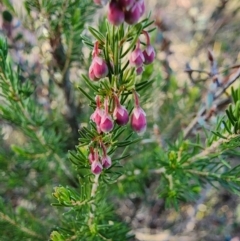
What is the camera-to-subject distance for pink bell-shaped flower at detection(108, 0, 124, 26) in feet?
1.40

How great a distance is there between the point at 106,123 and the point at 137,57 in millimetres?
87

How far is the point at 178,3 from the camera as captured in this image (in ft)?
6.10

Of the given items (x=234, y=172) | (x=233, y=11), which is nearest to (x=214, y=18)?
(x=233, y=11)

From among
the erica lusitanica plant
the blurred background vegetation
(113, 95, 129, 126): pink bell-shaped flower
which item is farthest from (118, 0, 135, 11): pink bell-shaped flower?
the blurred background vegetation

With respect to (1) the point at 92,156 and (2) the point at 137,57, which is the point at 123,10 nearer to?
(2) the point at 137,57

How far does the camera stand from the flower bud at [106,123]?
0.48 metres

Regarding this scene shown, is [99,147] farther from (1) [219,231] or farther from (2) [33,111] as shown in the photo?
(1) [219,231]

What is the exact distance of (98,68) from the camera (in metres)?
0.48

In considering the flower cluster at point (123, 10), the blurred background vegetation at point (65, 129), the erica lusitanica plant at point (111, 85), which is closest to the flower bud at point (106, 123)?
the erica lusitanica plant at point (111, 85)

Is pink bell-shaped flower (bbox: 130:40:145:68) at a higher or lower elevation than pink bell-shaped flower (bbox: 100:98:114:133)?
higher

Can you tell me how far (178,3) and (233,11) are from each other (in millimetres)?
526

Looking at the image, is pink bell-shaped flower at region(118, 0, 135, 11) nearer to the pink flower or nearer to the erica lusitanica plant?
the erica lusitanica plant

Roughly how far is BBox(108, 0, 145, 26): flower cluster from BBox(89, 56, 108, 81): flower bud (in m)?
0.05

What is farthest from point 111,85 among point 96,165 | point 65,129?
point 65,129
